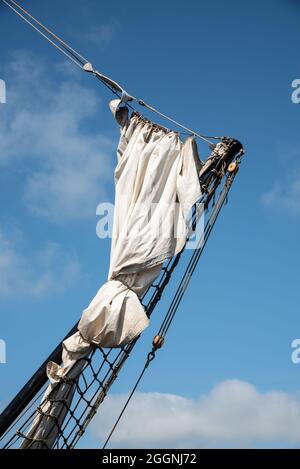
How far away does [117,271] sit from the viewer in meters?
→ 13.5

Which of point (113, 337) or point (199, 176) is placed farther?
point (199, 176)

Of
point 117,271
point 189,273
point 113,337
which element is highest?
point 189,273

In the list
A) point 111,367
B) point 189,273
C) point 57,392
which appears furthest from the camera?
point 189,273

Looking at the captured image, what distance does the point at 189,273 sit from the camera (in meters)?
14.6
